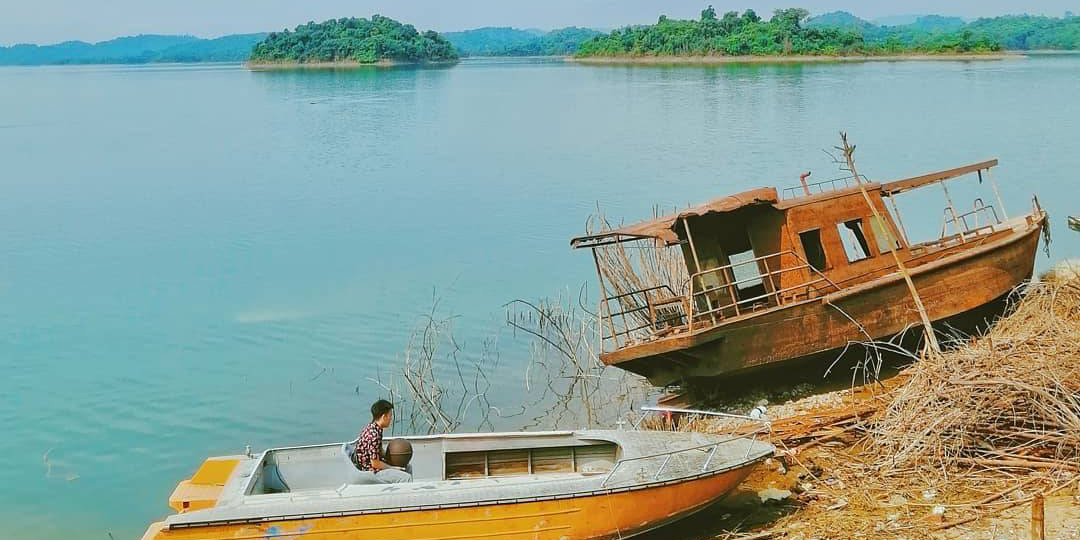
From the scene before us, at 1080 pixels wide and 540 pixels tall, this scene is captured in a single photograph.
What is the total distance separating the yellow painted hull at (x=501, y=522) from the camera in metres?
9.15

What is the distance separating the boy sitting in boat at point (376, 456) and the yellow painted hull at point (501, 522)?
2.65 feet

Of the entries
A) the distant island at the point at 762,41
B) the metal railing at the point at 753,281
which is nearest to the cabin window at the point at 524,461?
the metal railing at the point at 753,281

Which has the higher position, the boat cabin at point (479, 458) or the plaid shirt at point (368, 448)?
A: the plaid shirt at point (368, 448)

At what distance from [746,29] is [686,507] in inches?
4590

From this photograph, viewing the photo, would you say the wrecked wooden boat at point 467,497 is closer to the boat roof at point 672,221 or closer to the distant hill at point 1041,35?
the boat roof at point 672,221

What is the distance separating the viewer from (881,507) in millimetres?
9508

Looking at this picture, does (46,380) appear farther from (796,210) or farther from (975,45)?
(975,45)

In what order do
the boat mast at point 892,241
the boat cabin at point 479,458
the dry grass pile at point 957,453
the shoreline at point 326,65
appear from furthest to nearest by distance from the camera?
the shoreline at point 326,65 → the boat mast at point 892,241 → the boat cabin at point 479,458 → the dry grass pile at point 957,453

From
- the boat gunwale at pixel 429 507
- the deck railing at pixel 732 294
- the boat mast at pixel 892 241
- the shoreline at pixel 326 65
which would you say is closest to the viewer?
the boat gunwale at pixel 429 507

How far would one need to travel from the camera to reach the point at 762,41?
114 metres

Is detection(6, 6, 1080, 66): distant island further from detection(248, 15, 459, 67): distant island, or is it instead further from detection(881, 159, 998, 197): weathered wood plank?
detection(881, 159, 998, 197): weathered wood plank

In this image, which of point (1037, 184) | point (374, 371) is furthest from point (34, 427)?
point (1037, 184)

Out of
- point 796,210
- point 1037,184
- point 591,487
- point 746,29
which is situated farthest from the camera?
point 746,29

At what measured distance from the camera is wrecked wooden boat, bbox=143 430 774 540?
9.16 metres
